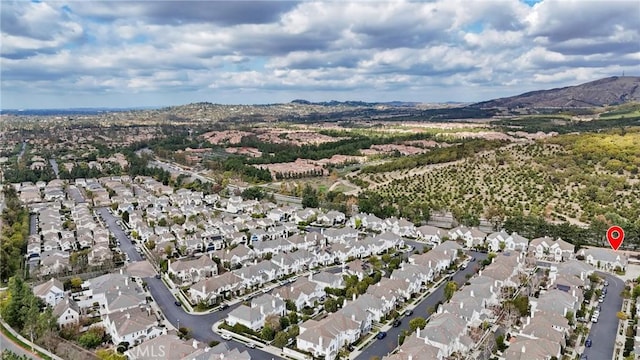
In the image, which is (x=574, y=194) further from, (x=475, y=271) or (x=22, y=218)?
(x=22, y=218)

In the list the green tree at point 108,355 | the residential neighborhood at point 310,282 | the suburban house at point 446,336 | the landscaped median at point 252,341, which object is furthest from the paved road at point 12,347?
the suburban house at point 446,336

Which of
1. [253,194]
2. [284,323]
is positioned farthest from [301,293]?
[253,194]

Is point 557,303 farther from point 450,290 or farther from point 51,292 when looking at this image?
point 51,292

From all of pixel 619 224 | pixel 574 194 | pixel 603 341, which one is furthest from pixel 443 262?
pixel 574 194

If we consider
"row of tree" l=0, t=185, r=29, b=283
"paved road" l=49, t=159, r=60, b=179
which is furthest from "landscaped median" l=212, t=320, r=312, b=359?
"paved road" l=49, t=159, r=60, b=179

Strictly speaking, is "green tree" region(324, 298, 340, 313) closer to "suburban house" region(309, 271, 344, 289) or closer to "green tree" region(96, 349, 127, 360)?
"suburban house" region(309, 271, 344, 289)

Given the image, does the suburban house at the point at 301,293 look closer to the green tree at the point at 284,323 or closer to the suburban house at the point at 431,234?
the green tree at the point at 284,323
